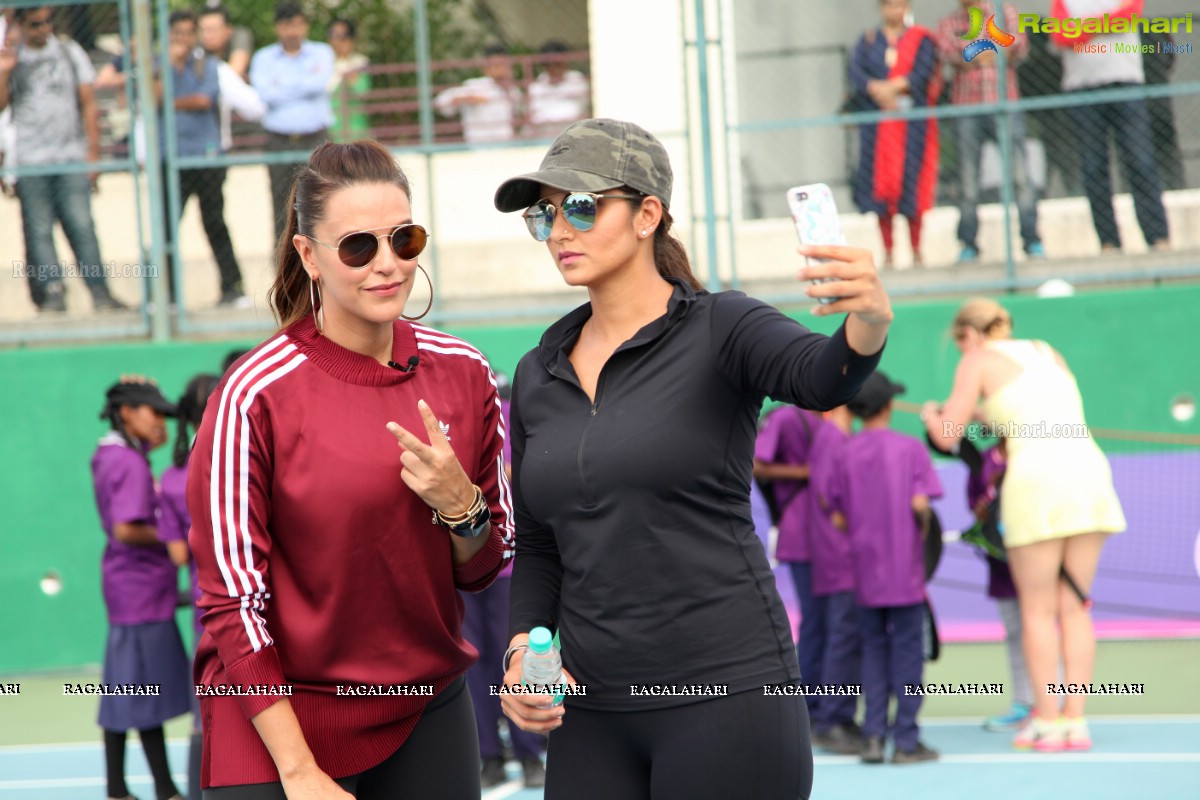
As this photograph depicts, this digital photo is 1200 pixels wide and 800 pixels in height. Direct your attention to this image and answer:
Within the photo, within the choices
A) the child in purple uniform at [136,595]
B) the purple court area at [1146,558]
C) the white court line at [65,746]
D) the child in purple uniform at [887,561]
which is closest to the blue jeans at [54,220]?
the white court line at [65,746]

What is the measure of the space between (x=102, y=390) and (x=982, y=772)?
21.6 feet

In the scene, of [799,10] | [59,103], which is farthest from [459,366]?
[799,10]

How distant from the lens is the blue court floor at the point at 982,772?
20.4ft

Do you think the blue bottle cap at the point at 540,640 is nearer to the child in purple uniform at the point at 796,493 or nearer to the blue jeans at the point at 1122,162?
the child in purple uniform at the point at 796,493

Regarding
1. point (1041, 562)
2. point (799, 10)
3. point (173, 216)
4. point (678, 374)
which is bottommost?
point (1041, 562)

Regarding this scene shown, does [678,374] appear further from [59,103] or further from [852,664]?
[59,103]

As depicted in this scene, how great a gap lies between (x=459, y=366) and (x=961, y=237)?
8.05 metres

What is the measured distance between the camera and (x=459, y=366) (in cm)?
305

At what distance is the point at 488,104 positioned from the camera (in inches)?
456

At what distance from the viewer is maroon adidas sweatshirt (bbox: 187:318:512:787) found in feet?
8.77

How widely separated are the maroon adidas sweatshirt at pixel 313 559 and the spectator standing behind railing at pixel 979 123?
8.23 meters

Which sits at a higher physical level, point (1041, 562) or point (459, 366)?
point (459, 366)

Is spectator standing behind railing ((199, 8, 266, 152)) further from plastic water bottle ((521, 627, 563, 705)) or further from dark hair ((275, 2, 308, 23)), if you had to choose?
plastic water bottle ((521, 627, 563, 705))

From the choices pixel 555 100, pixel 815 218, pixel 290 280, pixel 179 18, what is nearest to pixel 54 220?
pixel 179 18
